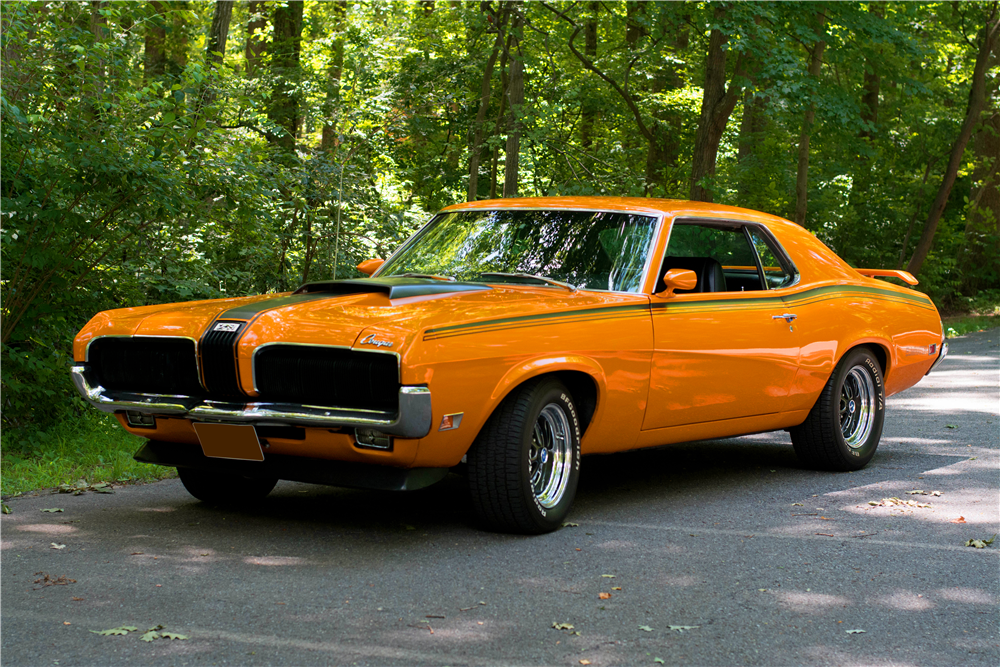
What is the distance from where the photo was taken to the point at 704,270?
262 inches

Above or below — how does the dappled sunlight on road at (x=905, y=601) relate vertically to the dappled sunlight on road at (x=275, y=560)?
above

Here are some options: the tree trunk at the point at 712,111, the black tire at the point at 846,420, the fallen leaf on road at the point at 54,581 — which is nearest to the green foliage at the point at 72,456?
the fallen leaf on road at the point at 54,581

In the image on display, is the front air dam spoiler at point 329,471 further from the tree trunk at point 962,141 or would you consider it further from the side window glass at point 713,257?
the tree trunk at point 962,141

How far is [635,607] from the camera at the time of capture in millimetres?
4047

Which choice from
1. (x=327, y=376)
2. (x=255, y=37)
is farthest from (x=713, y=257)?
(x=255, y=37)

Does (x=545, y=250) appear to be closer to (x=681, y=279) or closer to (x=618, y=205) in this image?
(x=618, y=205)

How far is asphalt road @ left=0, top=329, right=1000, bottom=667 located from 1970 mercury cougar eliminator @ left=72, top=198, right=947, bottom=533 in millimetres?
377

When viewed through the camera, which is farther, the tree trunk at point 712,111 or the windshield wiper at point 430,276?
the tree trunk at point 712,111

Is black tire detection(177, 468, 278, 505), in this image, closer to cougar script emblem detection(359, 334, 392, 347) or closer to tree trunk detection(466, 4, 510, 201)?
cougar script emblem detection(359, 334, 392, 347)

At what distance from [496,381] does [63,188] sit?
478cm

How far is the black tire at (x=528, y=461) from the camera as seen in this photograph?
4.88 m

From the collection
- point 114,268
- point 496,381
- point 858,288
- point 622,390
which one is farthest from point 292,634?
point 114,268

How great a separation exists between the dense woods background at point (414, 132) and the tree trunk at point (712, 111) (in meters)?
0.05

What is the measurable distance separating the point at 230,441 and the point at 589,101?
16550 millimetres
